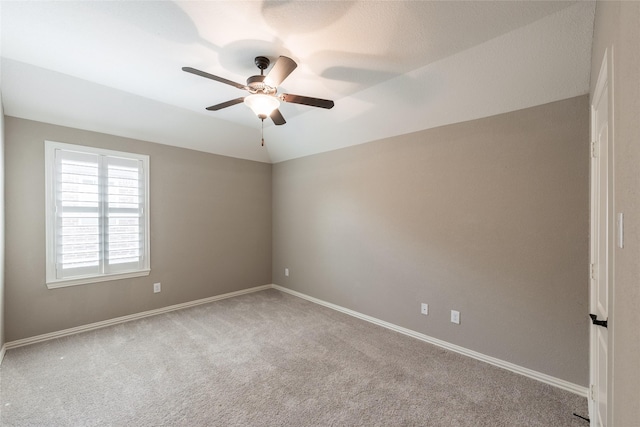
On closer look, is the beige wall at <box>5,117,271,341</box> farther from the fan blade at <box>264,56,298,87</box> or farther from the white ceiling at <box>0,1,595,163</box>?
the fan blade at <box>264,56,298,87</box>

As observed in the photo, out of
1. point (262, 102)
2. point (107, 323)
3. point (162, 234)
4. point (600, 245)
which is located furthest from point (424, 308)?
point (107, 323)

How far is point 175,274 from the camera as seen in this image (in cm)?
400

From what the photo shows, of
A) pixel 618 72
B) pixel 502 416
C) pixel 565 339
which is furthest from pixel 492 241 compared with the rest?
pixel 618 72

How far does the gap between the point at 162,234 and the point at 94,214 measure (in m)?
0.80

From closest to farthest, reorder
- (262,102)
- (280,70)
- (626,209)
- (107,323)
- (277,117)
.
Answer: (626,209) < (280,70) < (262,102) < (277,117) < (107,323)

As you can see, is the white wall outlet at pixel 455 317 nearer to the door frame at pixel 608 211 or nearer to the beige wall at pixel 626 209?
the door frame at pixel 608 211

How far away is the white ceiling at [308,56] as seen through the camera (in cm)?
181

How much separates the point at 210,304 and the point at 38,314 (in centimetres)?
187

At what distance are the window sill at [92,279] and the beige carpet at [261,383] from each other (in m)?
0.60

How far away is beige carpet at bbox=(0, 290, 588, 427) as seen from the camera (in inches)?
75.9

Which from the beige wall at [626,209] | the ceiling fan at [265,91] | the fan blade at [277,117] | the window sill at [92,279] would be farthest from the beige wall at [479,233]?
the window sill at [92,279]

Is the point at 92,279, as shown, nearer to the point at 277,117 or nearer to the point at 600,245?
the point at 277,117

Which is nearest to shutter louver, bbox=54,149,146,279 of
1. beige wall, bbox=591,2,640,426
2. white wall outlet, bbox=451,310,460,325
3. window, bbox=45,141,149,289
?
window, bbox=45,141,149,289

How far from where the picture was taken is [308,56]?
7.62 ft
